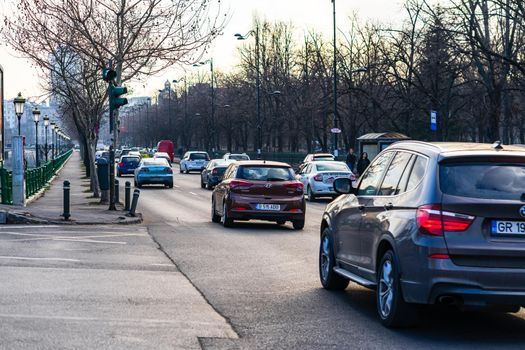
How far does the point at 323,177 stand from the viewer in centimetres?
3397

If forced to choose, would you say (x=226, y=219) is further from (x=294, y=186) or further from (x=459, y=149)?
(x=459, y=149)

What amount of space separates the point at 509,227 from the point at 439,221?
1.85 feet

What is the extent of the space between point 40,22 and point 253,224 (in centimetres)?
1251

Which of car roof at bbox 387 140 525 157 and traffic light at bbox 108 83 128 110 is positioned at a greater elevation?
traffic light at bbox 108 83 128 110

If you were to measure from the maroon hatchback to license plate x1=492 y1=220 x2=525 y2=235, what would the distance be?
504 inches

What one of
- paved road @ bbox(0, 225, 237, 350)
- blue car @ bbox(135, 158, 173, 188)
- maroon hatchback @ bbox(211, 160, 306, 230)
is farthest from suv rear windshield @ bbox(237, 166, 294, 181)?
blue car @ bbox(135, 158, 173, 188)

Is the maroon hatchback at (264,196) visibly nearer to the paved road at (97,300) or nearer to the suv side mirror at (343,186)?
the paved road at (97,300)

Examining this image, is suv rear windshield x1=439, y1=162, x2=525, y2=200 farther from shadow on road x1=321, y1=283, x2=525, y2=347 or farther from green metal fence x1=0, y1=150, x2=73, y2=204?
green metal fence x1=0, y1=150, x2=73, y2=204

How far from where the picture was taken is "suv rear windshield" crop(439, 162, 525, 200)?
795 centimetres

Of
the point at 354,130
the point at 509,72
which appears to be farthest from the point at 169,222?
the point at 354,130

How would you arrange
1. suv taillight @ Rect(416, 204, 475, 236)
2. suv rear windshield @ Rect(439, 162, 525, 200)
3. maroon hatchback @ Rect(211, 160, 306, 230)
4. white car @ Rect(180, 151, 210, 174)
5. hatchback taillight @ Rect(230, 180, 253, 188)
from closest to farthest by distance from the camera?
suv taillight @ Rect(416, 204, 475, 236), suv rear windshield @ Rect(439, 162, 525, 200), maroon hatchback @ Rect(211, 160, 306, 230), hatchback taillight @ Rect(230, 180, 253, 188), white car @ Rect(180, 151, 210, 174)

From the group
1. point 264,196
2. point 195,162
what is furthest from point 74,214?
point 195,162

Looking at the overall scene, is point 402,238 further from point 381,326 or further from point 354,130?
point 354,130

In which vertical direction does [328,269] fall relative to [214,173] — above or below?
below
